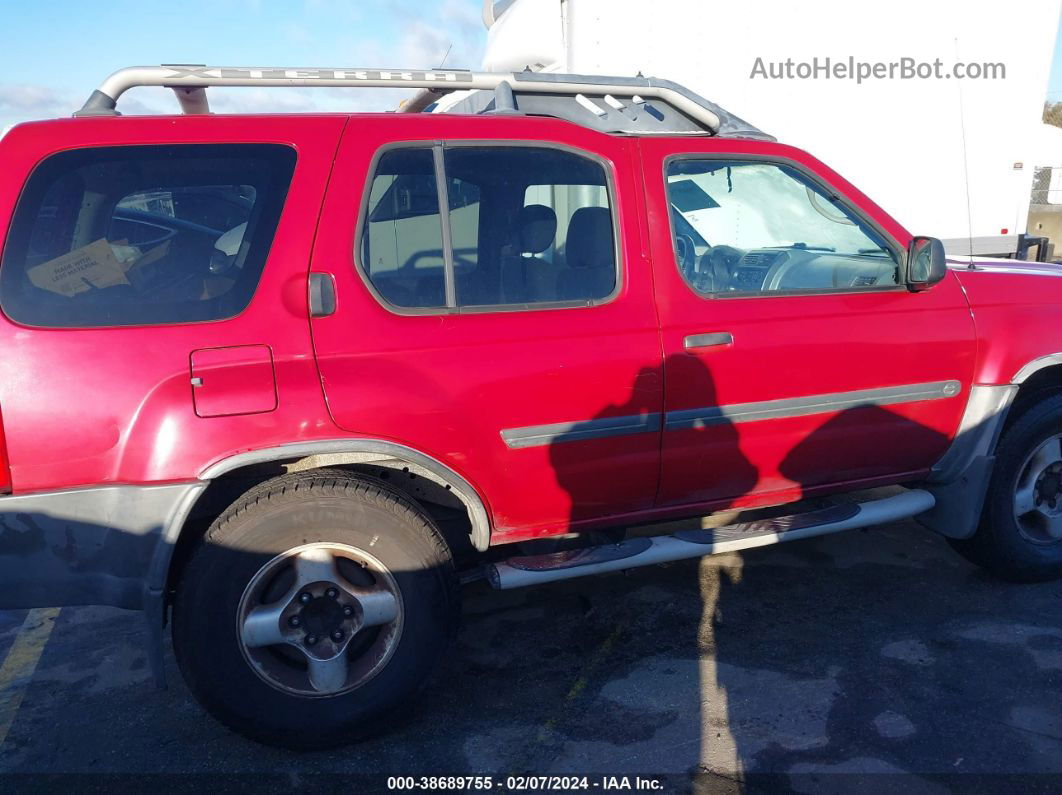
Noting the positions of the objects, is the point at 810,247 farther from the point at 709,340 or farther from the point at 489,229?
the point at 489,229

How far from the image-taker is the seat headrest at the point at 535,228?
3074 mm

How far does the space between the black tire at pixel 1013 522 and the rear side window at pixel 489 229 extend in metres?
2.07

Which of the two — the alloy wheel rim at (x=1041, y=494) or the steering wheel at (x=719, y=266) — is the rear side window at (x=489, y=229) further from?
the alloy wheel rim at (x=1041, y=494)

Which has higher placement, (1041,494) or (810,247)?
(810,247)

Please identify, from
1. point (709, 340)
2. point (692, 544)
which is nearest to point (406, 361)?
point (709, 340)

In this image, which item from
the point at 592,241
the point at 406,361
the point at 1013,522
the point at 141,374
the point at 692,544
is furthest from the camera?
the point at 1013,522

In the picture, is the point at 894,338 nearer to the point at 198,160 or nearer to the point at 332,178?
the point at 332,178

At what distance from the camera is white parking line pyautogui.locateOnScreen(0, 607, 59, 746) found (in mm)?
3275

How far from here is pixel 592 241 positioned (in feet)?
10.3

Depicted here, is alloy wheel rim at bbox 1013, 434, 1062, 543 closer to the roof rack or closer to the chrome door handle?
the chrome door handle

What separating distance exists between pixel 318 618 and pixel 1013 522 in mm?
3098

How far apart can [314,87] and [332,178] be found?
0.47 m

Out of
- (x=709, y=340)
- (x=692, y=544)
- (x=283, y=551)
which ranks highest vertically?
(x=709, y=340)

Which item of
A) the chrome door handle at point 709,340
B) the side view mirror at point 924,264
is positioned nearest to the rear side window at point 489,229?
the chrome door handle at point 709,340
